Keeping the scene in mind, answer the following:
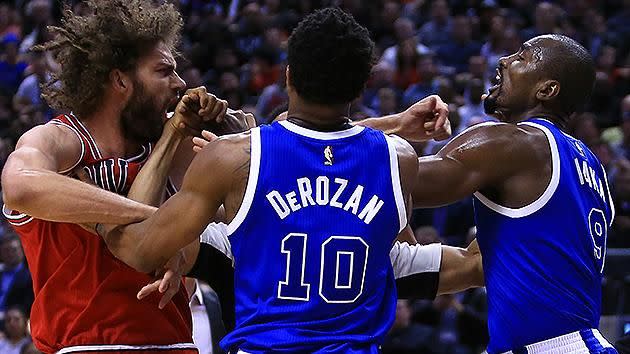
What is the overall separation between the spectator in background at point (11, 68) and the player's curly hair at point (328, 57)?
441 inches

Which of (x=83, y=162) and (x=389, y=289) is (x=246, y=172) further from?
(x=83, y=162)

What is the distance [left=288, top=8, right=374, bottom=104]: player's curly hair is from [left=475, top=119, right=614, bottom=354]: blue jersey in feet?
2.87

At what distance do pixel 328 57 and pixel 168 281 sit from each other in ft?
3.52

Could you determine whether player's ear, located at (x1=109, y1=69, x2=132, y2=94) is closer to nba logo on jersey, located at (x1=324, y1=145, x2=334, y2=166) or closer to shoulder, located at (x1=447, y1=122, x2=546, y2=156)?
nba logo on jersey, located at (x1=324, y1=145, x2=334, y2=166)

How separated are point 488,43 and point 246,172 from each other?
11019 millimetres

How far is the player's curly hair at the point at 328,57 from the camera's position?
3.61m

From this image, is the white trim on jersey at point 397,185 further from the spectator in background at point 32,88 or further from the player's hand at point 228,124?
the spectator in background at point 32,88

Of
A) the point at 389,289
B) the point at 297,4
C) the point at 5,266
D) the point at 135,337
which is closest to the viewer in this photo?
the point at 389,289

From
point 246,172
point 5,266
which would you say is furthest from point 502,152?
point 5,266

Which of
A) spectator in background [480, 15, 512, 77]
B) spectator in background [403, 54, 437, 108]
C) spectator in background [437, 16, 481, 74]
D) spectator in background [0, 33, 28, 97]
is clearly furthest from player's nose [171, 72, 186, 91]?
spectator in background [0, 33, 28, 97]

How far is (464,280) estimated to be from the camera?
4.75 m

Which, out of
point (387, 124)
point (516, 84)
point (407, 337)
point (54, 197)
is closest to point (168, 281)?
point (54, 197)

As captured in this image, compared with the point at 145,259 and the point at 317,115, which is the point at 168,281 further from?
the point at 317,115

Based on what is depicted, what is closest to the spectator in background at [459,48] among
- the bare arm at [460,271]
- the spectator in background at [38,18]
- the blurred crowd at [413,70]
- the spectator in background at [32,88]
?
the blurred crowd at [413,70]
